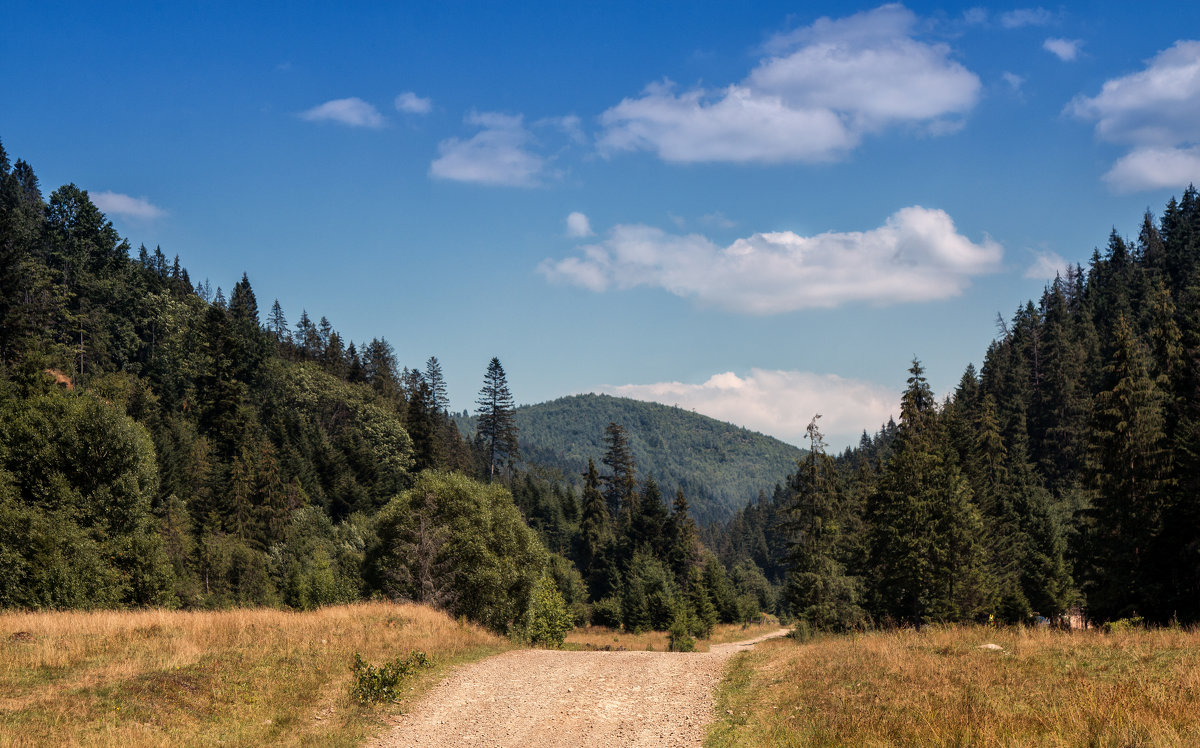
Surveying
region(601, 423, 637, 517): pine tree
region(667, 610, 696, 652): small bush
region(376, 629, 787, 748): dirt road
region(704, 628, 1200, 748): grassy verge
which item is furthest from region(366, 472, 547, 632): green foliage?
region(601, 423, 637, 517): pine tree

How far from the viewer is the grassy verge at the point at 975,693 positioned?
10.3 metres

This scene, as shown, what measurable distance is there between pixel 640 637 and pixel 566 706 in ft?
179

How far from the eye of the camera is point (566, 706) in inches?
582

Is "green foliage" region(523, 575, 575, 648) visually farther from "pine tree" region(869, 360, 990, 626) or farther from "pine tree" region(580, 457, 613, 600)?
"pine tree" region(580, 457, 613, 600)

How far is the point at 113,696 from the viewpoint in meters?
12.4

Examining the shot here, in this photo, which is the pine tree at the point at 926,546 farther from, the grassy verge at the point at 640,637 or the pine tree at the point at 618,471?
the pine tree at the point at 618,471

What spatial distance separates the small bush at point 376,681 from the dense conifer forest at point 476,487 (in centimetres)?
1464

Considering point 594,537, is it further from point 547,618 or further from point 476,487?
point 476,487

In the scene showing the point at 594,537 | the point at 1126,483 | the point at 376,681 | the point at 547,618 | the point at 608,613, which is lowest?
the point at 608,613

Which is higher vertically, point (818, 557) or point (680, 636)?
point (818, 557)

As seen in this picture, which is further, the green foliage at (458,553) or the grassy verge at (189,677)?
the green foliage at (458,553)

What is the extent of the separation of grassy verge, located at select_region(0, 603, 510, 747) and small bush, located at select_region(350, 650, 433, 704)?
300 millimetres

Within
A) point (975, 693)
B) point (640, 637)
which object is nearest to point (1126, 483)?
point (975, 693)

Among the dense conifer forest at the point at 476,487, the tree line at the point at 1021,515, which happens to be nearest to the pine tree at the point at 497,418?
the dense conifer forest at the point at 476,487
